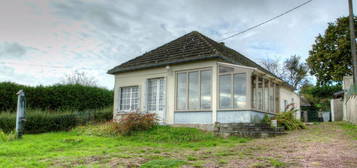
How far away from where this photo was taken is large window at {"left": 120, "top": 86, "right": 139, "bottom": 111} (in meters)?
15.5

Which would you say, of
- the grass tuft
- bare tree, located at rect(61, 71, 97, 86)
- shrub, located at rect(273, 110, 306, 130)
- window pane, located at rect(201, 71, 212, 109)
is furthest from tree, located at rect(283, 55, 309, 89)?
the grass tuft

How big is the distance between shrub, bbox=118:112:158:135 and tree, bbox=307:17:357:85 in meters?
17.3

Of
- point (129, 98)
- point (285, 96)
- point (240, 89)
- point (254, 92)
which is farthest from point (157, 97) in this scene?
point (285, 96)

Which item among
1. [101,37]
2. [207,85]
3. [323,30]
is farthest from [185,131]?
[323,30]

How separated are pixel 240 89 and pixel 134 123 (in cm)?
456

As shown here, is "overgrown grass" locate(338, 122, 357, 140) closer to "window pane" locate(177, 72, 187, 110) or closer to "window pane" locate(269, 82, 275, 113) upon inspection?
"window pane" locate(269, 82, 275, 113)

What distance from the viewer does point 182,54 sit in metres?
14.0

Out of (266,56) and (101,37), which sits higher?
(266,56)

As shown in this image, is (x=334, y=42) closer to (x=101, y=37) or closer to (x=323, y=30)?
(x=323, y=30)

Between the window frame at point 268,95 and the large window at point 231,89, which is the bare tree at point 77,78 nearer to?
the window frame at point 268,95

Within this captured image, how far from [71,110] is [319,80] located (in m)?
19.3

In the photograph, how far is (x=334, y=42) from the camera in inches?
966

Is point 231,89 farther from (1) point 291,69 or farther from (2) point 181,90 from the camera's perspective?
(1) point 291,69

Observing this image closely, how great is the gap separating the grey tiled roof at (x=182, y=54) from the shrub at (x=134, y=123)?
281 centimetres
